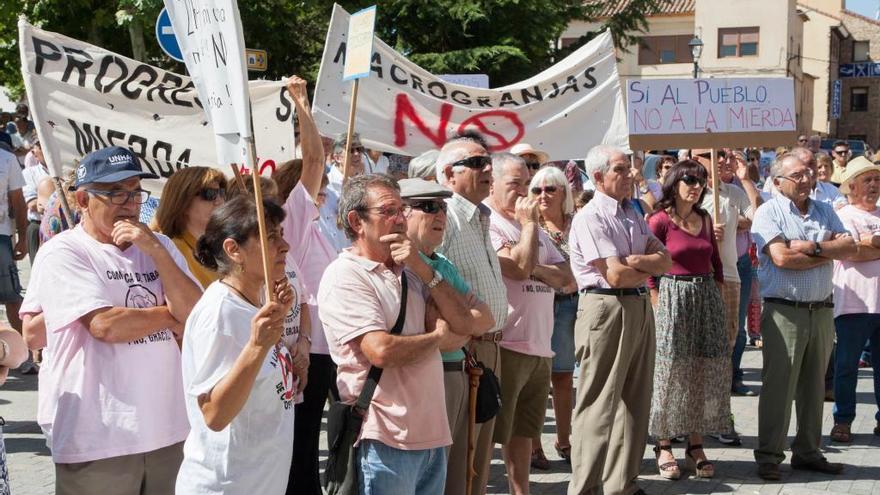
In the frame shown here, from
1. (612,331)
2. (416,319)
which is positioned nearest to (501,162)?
(612,331)

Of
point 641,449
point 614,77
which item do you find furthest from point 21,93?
point 641,449

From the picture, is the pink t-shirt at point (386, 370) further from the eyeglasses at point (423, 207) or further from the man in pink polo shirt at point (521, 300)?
the man in pink polo shirt at point (521, 300)

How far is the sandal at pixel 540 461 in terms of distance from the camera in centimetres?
743

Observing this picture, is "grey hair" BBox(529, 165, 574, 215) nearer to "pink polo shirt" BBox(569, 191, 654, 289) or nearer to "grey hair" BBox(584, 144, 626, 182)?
"grey hair" BBox(584, 144, 626, 182)

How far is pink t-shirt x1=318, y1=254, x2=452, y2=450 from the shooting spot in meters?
4.20

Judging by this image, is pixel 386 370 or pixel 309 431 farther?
pixel 309 431

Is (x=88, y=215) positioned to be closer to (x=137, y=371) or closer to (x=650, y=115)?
(x=137, y=371)

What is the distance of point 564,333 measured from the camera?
8195 mm

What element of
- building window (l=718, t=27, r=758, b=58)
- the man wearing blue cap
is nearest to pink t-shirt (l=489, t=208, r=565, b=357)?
the man wearing blue cap

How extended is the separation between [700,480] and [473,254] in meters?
2.95

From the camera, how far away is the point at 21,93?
35.1 metres

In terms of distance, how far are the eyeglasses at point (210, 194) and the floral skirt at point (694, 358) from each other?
11.8 ft

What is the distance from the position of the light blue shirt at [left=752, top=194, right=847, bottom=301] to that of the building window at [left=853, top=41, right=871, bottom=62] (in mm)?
80537

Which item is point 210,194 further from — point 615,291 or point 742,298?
point 742,298
